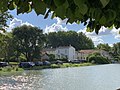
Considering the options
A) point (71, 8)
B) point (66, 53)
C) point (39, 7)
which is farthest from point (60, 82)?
point (66, 53)

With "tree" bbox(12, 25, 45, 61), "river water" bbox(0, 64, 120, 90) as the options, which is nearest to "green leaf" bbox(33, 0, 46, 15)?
"river water" bbox(0, 64, 120, 90)

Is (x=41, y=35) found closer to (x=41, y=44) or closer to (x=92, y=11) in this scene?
(x=41, y=44)

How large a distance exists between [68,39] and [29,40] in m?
60.1

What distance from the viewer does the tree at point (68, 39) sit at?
15100 centimetres

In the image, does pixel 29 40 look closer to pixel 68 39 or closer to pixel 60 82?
pixel 60 82

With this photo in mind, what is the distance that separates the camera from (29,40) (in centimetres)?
9306

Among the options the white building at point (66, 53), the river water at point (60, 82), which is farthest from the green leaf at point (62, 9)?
the white building at point (66, 53)

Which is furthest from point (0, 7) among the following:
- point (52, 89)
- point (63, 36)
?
point (63, 36)

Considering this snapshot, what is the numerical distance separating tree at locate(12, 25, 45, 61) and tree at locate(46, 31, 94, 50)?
2238 inches

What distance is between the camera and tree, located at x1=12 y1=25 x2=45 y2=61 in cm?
9081

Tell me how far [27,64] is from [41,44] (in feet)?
78.8

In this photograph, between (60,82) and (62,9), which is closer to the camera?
(62,9)

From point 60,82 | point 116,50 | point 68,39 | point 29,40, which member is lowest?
point 60,82

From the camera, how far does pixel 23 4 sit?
2947mm
